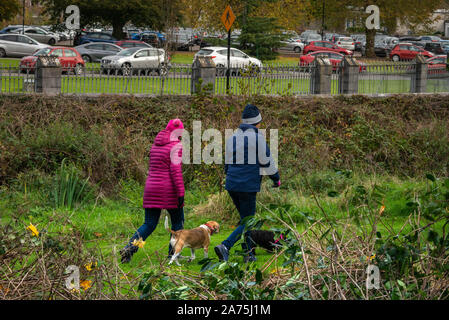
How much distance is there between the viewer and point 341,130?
→ 17719mm

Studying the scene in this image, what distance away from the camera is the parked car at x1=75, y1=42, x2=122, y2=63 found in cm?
3678

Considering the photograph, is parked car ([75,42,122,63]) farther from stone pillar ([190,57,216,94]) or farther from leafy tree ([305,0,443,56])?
stone pillar ([190,57,216,94])

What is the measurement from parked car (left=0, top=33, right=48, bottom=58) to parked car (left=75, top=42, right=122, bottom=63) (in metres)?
2.52

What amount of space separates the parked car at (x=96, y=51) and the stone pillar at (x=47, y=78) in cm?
2003

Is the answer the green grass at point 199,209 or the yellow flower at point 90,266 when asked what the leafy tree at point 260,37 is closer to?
the green grass at point 199,209

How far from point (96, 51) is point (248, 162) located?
30277mm

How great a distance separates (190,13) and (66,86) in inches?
1209

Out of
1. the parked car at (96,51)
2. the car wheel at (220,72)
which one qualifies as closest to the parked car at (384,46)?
the parked car at (96,51)

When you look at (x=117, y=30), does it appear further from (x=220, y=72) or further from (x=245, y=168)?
(x=245, y=168)

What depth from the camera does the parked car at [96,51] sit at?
36.8 meters

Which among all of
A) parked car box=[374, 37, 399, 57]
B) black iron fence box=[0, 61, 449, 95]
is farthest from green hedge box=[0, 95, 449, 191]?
parked car box=[374, 37, 399, 57]

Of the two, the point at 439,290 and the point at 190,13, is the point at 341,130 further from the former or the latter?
the point at 190,13

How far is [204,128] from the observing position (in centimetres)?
1430
